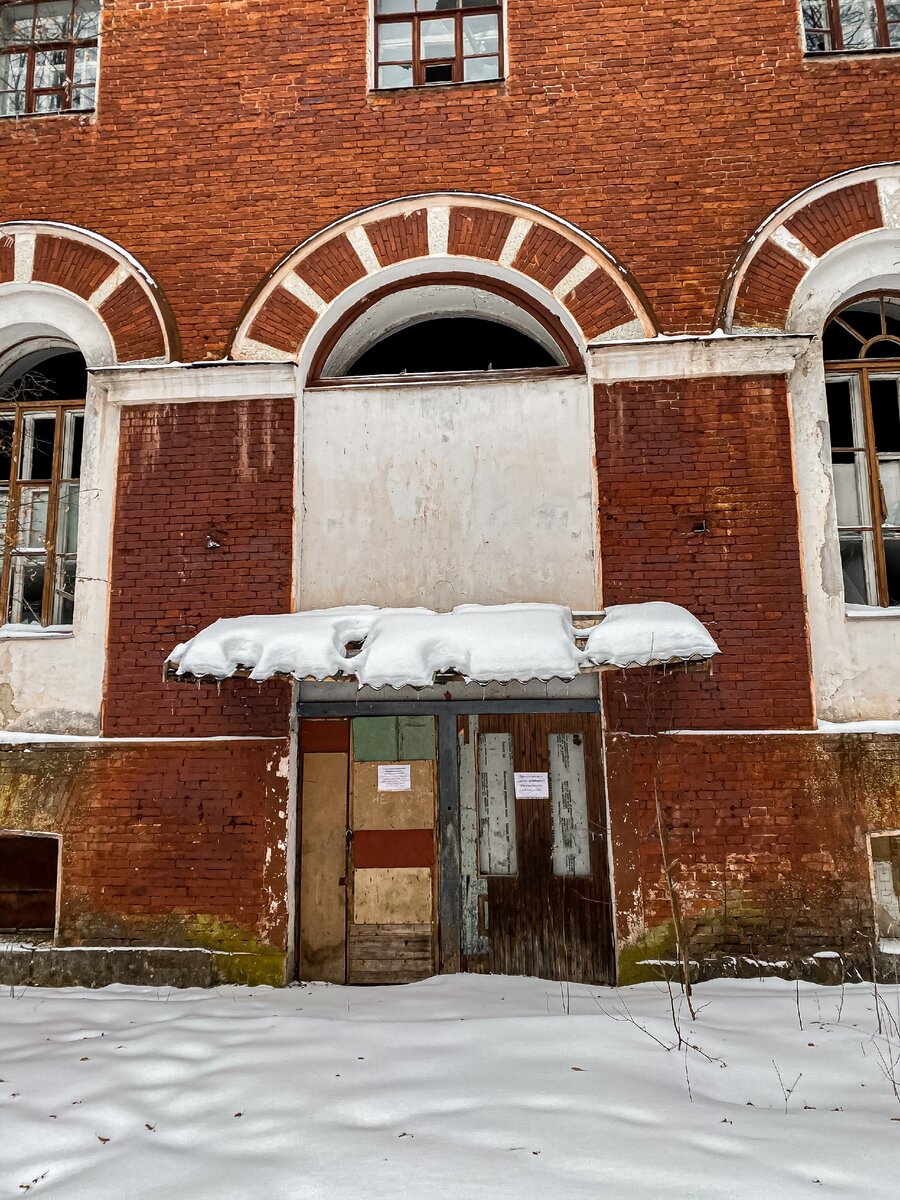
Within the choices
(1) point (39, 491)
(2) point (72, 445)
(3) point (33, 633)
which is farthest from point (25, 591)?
(2) point (72, 445)

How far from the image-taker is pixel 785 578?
6469 mm

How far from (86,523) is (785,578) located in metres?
5.54

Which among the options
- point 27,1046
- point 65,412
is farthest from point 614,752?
point 65,412

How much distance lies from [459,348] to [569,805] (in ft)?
13.7

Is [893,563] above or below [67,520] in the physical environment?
below

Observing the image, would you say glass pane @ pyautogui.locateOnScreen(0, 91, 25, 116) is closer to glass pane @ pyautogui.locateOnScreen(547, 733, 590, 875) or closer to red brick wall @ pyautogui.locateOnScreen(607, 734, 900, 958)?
glass pane @ pyautogui.locateOnScreen(547, 733, 590, 875)

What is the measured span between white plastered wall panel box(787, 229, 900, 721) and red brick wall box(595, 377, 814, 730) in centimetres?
20

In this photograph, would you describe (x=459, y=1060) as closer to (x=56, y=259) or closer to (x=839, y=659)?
(x=839, y=659)

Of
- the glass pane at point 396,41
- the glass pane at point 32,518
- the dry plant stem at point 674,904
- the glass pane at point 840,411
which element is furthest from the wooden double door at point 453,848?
the glass pane at point 396,41

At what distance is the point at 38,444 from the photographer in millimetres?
7805

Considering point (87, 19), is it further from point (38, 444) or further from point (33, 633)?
point (33, 633)

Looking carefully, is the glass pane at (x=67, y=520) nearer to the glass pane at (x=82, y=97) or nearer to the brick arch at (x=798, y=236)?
the glass pane at (x=82, y=97)

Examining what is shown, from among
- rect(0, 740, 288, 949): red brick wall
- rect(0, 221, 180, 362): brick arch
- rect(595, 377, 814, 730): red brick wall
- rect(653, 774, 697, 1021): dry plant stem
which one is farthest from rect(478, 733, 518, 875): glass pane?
rect(0, 221, 180, 362): brick arch

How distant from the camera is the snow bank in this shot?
5355 mm
